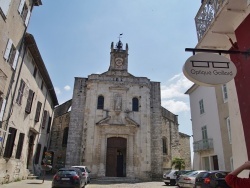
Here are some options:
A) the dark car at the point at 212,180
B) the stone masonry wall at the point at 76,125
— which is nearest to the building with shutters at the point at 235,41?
the dark car at the point at 212,180

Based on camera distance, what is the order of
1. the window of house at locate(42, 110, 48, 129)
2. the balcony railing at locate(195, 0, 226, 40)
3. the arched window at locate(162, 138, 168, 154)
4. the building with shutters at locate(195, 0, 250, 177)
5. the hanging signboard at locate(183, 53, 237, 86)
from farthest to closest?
1. the arched window at locate(162, 138, 168, 154)
2. the window of house at locate(42, 110, 48, 129)
3. the balcony railing at locate(195, 0, 226, 40)
4. the building with shutters at locate(195, 0, 250, 177)
5. the hanging signboard at locate(183, 53, 237, 86)

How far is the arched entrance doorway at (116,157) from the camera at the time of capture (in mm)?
24453

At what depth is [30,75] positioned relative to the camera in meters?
17.3

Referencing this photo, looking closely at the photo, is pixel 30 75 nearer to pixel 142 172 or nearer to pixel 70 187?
pixel 70 187

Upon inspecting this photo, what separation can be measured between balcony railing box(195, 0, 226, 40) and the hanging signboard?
5.84ft

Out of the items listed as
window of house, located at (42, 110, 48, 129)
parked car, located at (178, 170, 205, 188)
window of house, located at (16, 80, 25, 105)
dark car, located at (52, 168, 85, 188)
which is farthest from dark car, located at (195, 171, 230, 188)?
window of house, located at (42, 110, 48, 129)

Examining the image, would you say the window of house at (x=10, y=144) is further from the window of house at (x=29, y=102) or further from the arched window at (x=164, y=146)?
the arched window at (x=164, y=146)

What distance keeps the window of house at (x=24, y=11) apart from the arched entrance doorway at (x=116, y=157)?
1555cm

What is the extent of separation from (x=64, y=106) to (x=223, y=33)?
27191 millimetres

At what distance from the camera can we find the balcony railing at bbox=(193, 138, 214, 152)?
19.5m

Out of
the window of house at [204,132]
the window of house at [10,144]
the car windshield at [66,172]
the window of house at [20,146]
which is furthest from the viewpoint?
the window of house at [204,132]

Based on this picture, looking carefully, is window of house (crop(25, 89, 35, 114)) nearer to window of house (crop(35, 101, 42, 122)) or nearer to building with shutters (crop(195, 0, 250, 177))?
window of house (crop(35, 101, 42, 122))

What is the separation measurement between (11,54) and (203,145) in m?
17.0

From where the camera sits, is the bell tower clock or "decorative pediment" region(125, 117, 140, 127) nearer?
"decorative pediment" region(125, 117, 140, 127)
